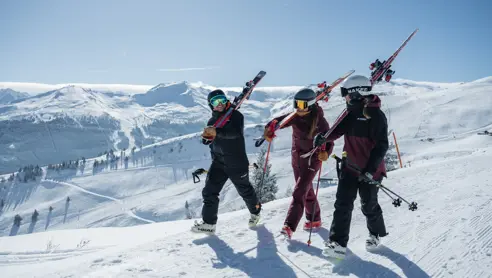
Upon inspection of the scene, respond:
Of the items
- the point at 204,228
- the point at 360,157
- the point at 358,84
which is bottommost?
the point at 204,228

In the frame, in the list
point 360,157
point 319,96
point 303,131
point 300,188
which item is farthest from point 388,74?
point 360,157

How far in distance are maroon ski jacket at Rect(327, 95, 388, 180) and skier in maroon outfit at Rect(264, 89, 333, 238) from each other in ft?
1.90

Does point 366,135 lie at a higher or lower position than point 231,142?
higher

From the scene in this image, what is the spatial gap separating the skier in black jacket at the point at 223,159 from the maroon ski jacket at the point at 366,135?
1.63 m

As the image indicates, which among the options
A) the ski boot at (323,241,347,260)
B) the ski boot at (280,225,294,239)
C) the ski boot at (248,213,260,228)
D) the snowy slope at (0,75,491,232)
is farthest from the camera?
the snowy slope at (0,75,491,232)

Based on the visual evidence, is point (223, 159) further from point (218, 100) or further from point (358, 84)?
point (358, 84)

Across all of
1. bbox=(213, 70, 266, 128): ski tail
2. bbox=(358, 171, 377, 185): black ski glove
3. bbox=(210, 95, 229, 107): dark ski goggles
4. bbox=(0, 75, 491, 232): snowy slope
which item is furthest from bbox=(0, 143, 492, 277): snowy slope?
bbox=(0, 75, 491, 232): snowy slope

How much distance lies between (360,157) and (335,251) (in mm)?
1396

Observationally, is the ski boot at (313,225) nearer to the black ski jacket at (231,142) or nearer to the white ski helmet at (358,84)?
the black ski jacket at (231,142)

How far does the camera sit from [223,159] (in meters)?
6.19

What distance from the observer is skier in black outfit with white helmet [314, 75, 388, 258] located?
4871mm

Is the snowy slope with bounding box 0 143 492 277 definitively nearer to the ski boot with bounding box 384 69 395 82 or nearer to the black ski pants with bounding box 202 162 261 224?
the black ski pants with bounding box 202 162 261 224

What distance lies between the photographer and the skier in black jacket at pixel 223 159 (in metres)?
6.07

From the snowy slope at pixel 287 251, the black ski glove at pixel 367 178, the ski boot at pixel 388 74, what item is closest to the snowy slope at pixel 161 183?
the ski boot at pixel 388 74
